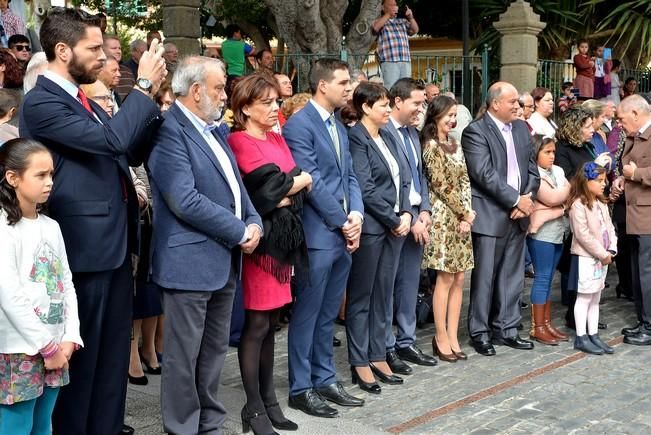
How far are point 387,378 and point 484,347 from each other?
115cm

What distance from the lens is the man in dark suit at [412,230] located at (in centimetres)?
611

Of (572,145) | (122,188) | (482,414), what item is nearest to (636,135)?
(572,145)

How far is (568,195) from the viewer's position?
23.4ft

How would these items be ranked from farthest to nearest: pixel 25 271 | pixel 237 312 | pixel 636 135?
pixel 636 135
pixel 237 312
pixel 25 271

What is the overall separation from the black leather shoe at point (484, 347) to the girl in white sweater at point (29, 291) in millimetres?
3748

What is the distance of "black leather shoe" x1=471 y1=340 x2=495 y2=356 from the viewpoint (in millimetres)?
6664

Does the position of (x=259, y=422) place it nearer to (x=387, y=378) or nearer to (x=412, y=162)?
(x=387, y=378)

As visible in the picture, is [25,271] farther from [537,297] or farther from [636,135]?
[636,135]

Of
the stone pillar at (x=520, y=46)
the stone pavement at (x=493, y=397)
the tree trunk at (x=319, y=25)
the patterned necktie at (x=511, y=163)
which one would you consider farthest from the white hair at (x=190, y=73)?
the stone pillar at (x=520, y=46)

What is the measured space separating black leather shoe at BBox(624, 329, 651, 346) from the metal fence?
227 inches

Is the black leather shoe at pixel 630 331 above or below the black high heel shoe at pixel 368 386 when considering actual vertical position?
below

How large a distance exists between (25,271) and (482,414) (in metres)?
2.94

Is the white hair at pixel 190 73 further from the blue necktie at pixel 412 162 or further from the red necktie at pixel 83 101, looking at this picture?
the blue necktie at pixel 412 162

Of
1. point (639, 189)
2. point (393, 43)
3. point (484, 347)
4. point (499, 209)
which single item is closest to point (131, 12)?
point (393, 43)
